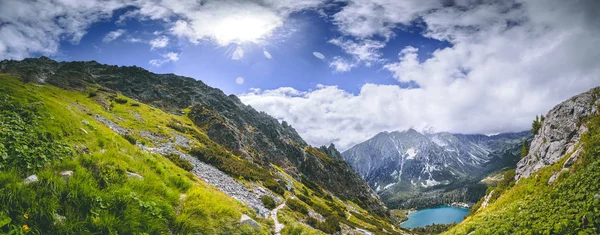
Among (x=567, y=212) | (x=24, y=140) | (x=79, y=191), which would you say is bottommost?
(x=567, y=212)

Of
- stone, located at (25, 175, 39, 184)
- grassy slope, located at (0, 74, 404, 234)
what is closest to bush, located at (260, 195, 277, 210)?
grassy slope, located at (0, 74, 404, 234)

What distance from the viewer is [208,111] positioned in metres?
95.7

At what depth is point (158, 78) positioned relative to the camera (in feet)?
495

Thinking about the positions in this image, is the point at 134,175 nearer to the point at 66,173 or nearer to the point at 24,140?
the point at 66,173

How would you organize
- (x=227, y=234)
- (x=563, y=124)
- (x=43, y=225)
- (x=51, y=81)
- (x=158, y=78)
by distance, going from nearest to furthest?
1. (x=43, y=225)
2. (x=227, y=234)
3. (x=563, y=124)
4. (x=51, y=81)
5. (x=158, y=78)

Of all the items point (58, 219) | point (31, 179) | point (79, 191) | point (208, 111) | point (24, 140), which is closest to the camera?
point (58, 219)

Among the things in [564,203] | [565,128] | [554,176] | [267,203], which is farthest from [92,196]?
[565,128]

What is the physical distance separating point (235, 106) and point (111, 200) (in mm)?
152661

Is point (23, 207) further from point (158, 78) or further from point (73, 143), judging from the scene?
point (158, 78)

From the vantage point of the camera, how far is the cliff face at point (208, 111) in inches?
3182

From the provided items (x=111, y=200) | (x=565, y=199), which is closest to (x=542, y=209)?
(x=565, y=199)

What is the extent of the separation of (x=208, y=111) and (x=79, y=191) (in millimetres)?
93330

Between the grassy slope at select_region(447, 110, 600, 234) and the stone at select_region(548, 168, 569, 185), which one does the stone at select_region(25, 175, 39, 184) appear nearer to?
the grassy slope at select_region(447, 110, 600, 234)

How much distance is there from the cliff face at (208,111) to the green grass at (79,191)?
62.2 m
